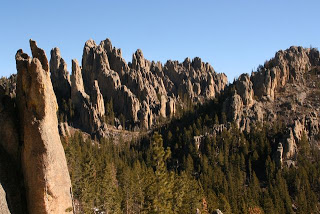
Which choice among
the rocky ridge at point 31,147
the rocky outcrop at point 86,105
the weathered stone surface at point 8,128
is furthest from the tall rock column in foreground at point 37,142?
the rocky outcrop at point 86,105

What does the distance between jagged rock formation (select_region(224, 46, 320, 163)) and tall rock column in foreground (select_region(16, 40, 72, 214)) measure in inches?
4362

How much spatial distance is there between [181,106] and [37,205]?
169 meters

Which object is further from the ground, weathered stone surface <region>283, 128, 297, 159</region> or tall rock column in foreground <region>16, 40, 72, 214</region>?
weathered stone surface <region>283, 128, 297, 159</region>

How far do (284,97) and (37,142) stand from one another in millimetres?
151363

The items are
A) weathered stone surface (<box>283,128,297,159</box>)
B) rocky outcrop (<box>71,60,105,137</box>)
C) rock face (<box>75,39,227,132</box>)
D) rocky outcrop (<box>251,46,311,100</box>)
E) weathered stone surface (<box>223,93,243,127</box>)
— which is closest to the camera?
weathered stone surface (<box>283,128,297,159</box>)

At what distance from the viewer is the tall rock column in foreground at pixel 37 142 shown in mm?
19391

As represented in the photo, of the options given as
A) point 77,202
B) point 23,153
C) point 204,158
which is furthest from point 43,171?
point 204,158

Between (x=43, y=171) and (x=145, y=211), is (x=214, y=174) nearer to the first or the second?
(x=145, y=211)

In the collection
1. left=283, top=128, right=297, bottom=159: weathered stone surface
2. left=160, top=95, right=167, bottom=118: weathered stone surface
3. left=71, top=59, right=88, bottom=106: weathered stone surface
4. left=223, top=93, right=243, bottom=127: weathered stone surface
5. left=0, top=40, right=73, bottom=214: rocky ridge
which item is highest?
left=71, top=59, right=88, bottom=106: weathered stone surface

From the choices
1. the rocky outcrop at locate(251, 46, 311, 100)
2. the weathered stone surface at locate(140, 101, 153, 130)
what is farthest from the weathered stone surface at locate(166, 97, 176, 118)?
the rocky outcrop at locate(251, 46, 311, 100)

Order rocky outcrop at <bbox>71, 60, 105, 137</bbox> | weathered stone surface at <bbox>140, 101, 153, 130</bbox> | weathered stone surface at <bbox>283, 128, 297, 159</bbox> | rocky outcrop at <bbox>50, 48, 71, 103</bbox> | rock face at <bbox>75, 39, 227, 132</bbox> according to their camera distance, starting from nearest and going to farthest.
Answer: weathered stone surface at <bbox>283, 128, 297, 159</bbox> → rocky outcrop at <bbox>71, 60, 105, 137</bbox> → weathered stone surface at <bbox>140, 101, 153, 130</bbox> → rock face at <bbox>75, 39, 227, 132</bbox> → rocky outcrop at <bbox>50, 48, 71, 103</bbox>

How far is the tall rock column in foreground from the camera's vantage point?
63.6 ft

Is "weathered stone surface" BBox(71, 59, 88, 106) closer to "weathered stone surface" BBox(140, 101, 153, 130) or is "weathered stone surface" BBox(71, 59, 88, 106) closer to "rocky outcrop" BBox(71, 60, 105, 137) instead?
"rocky outcrop" BBox(71, 60, 105, 137)

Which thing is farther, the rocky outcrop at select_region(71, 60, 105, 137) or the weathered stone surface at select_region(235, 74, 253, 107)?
the rocky outcrop at select_region(71, 60, 105, 137)
